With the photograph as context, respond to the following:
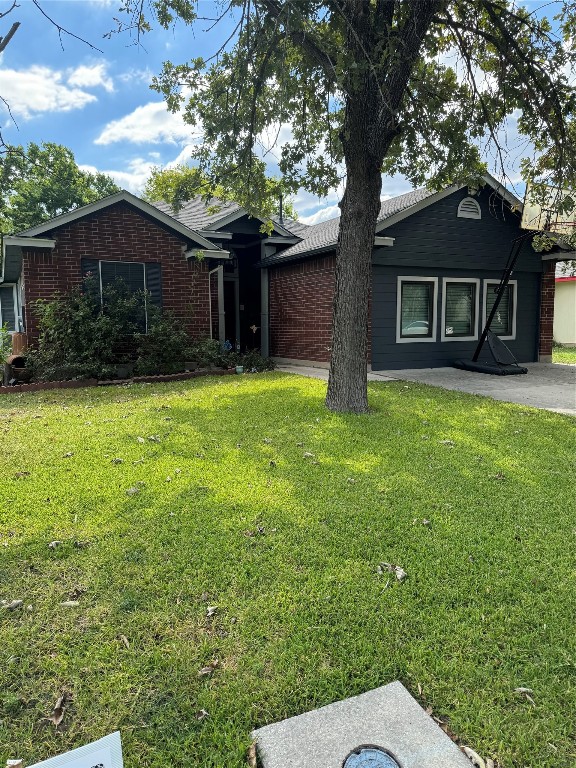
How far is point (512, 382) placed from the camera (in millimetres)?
9664

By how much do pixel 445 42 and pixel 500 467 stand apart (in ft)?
26.3

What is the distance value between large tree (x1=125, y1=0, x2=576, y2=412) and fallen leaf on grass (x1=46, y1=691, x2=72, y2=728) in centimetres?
508

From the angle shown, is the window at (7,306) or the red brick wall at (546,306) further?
the window at (7,306)

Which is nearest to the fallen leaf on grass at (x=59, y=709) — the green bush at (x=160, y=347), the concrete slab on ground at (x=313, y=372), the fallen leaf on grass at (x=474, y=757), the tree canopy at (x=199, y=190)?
the fallen leaf on grass at (x=474, y=757)

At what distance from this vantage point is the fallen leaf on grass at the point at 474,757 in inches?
62.3

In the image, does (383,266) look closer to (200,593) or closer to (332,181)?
(332,181)

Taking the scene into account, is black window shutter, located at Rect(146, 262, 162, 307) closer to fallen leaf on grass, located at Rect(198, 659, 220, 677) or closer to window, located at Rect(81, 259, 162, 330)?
window, located at Rect(81, 259, 162, 330)

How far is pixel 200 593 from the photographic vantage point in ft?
8.20

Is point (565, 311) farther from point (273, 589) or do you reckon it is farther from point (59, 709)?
point (59, 709)

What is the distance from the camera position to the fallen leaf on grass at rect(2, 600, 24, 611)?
2.38 meters

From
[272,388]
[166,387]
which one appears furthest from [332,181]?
[166,387]

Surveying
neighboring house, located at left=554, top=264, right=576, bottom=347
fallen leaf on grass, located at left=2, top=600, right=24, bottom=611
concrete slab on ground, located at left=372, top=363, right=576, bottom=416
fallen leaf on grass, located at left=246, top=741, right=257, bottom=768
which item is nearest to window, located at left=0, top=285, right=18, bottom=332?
concrete slab on ground, located at left=372, top=363, right=576, bottom=416

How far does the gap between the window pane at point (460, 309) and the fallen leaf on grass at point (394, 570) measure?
1018cm

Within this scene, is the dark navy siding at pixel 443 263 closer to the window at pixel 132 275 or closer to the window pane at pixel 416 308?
the window pane at pixel 416 308
